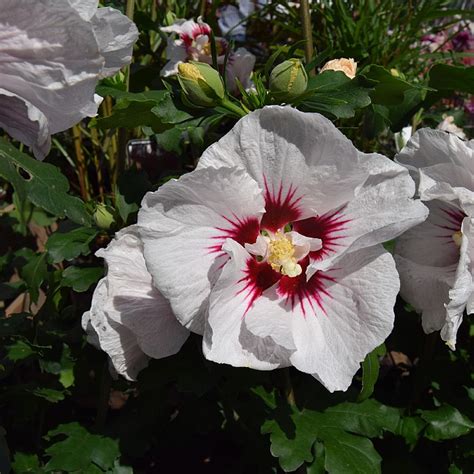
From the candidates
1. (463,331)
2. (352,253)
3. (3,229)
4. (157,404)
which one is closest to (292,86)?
(352,253)

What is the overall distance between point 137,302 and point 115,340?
2.7 inches

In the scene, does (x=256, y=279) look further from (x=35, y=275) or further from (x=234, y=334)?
(x=35, y=275)

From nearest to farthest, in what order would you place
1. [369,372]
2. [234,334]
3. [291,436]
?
[234,334], [369,372], [291,436]

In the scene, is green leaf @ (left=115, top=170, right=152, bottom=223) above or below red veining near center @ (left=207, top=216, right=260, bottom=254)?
below

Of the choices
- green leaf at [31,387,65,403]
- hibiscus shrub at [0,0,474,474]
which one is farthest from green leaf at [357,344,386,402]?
green leaf at [31,387,65,403]

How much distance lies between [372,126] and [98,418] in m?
0.71

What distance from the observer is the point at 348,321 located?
32.5 inches

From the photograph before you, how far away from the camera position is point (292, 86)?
0.88 meters

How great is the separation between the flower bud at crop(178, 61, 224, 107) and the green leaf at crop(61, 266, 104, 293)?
368mm

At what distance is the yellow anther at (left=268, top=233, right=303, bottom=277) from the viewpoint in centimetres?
87

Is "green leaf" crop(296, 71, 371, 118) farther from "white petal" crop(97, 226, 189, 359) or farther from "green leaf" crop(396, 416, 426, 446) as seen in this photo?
"green leaf" crop(396, 416, 426, 446)

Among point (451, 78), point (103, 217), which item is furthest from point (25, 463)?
point (451, 78)

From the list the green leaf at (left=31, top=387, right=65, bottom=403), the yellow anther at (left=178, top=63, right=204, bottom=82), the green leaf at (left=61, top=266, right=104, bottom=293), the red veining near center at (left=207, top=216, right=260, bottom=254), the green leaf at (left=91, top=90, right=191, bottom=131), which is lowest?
the green leaf at (left=31, top=387, right=65, bottom=403)

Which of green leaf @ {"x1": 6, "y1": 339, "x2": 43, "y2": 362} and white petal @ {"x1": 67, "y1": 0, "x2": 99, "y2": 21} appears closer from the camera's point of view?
white petal @ {"x1": 67, "y1": 0, "x2": 99, "y2": 21}
